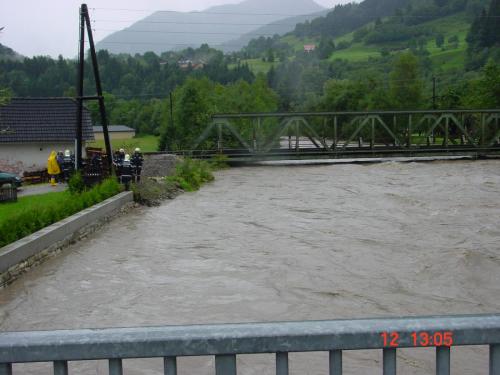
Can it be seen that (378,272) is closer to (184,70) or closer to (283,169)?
(283,169)

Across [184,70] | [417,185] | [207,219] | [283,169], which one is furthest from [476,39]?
[207,219]

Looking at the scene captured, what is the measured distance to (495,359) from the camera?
1996mm

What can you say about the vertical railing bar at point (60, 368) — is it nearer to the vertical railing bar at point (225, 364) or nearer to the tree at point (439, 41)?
the vertical railing bar at point (225, 364)

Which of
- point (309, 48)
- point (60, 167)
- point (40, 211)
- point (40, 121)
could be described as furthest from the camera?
point (309, 48)

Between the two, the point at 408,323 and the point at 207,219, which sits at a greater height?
the point at 408,323

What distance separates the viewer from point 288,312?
26.6 ft

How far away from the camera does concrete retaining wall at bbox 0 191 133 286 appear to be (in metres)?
9.29

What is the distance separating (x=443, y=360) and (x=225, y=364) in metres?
0.73

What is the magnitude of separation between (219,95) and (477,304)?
194 ft

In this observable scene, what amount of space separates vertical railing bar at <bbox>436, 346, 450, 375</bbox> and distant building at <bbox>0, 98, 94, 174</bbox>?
32306 mm

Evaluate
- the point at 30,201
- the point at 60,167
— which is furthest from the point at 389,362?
the point at 60,167

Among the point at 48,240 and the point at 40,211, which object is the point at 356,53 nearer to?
the point at 40,211

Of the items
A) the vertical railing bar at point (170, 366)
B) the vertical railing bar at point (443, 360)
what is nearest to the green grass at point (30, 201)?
the vertical railing bar at point (170, 366)
